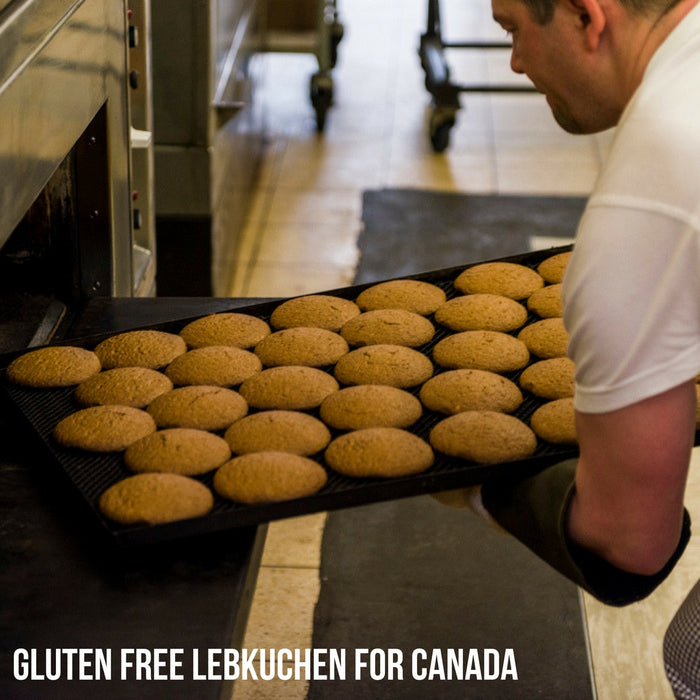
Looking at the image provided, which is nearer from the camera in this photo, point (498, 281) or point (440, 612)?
point (498, 281)

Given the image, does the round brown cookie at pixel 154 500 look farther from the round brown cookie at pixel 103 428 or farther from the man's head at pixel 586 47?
the man's head at pixel 586 47

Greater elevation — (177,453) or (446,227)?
(177,453)

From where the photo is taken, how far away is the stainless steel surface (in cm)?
116

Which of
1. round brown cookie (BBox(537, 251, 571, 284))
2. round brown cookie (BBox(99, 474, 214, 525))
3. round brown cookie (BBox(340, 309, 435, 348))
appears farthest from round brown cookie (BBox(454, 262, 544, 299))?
round brown cookie (BBox(99, 474, 214, 525))

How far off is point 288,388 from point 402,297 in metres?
0.32

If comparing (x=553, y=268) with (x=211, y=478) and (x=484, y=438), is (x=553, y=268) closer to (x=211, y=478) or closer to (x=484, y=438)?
(x=484, y=438)

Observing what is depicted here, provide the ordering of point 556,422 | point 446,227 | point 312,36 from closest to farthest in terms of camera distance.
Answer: point 556,422 → point 446,227 → point 312,36

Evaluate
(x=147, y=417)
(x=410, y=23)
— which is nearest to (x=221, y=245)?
(x=147, y=417)

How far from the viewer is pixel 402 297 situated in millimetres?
1609

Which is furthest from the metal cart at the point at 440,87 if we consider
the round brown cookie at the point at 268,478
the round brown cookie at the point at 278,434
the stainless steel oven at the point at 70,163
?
the round brown cookie at the point at 268,478

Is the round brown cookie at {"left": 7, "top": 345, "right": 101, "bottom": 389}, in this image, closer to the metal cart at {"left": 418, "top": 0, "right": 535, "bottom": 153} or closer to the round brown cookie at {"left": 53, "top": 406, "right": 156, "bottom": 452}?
the round brown cookie at {"left": 53, "top": 406, "right": 156, "bottom": 452}

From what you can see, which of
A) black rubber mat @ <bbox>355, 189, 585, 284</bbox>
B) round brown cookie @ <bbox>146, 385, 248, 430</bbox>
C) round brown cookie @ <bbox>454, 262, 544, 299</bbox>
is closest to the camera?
round brown cookie @ <bbox>146, 385, 248, 430</bbox>

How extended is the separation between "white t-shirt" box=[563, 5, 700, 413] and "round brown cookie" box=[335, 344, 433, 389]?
458 mm

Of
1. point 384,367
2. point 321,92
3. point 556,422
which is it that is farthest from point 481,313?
point 321,92
